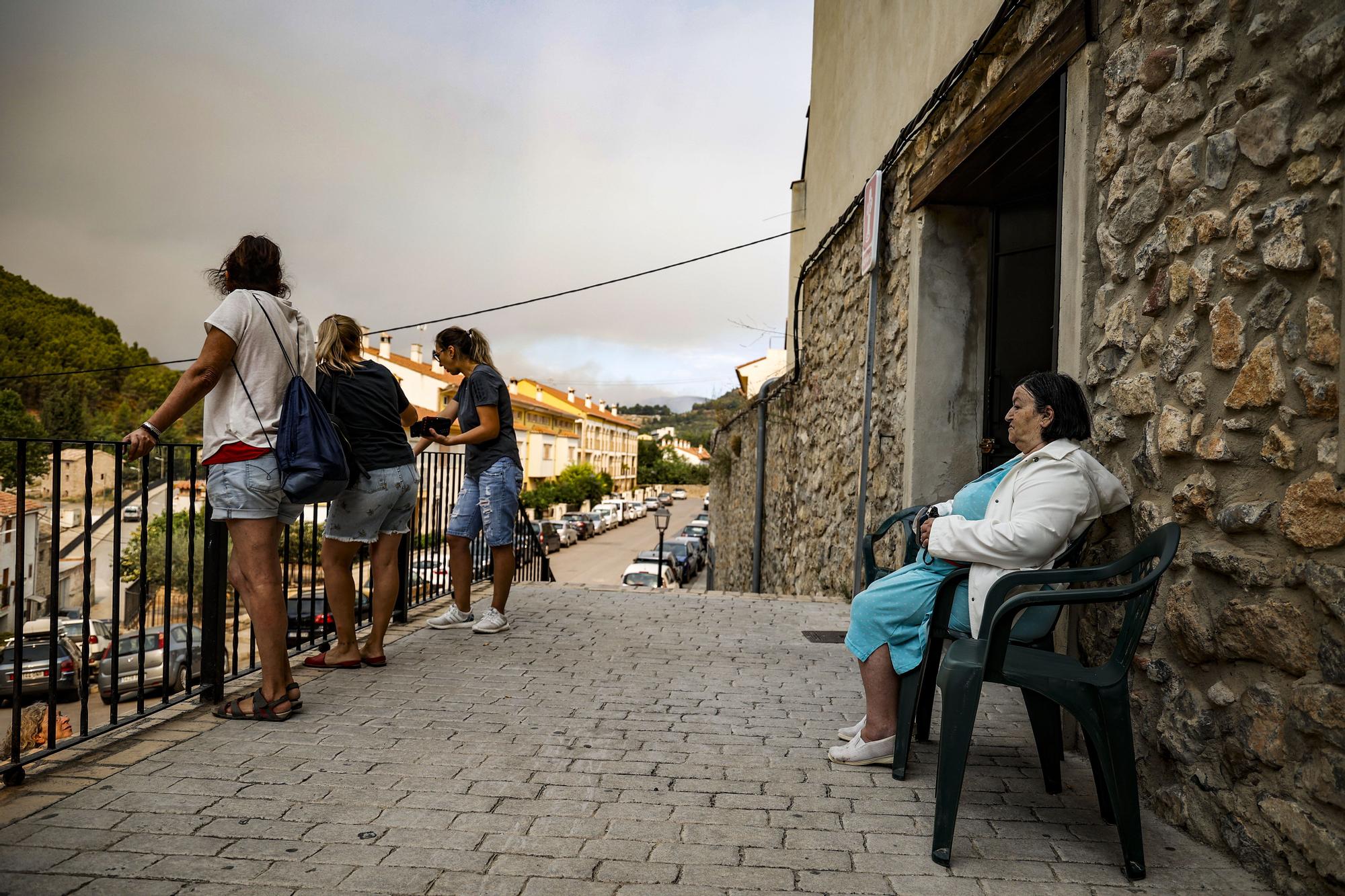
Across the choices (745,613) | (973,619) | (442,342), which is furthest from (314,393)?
(745,613)

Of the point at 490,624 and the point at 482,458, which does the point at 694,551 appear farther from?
the point at 482,458

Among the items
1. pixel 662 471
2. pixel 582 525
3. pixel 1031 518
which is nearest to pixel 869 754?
pixel 1031 518

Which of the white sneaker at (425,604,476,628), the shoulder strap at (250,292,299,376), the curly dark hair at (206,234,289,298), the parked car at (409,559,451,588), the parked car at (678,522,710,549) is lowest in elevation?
the parked car at (678,522,710,549)

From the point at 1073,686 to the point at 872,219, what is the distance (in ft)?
14.8

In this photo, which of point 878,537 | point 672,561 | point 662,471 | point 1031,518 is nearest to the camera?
point 1031,518

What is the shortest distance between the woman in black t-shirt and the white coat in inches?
102

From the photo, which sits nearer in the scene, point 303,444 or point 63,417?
point 303,444

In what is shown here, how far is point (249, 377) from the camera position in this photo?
9.87ft

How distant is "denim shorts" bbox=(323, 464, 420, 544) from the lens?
3.87m

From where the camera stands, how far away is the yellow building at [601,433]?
8006 cm

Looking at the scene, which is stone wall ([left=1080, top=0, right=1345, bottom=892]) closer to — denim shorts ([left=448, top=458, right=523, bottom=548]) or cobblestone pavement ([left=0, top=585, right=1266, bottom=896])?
cobblestone pavement ([left=0, top=585, right=1266, bottom=896])

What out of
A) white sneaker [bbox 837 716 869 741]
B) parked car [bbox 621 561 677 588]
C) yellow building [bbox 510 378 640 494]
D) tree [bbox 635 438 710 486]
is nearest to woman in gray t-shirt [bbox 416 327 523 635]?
white sneaker [bbox 837 716 869 741]

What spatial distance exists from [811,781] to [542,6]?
13770 mm

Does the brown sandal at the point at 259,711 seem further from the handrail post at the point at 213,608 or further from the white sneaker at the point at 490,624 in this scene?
the white sneaker at the point at 490,624
